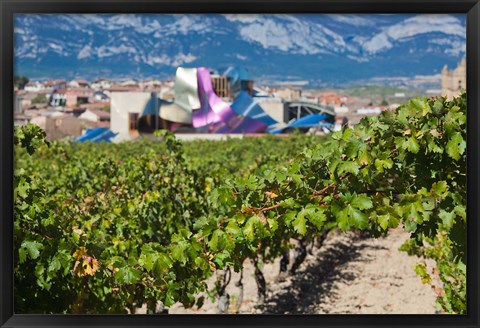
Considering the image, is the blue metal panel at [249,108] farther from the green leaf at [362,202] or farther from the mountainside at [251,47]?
the green leaf at [362,202]

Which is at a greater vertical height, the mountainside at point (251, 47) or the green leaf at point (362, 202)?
the mountainside at point (251, 47)

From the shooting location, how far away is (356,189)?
2.48m

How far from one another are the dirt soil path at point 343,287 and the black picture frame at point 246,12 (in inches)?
198

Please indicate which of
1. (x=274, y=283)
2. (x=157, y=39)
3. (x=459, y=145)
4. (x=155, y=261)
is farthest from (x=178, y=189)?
(x=157, y=39)

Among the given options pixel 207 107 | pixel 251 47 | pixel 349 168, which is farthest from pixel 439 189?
pixel 251 47

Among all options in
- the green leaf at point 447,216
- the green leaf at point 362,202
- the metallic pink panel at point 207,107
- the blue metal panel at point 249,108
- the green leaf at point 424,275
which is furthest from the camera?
the blue metal panel at point 249,108

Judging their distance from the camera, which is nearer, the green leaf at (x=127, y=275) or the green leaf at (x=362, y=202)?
the green leaf at (x=362, y=202)

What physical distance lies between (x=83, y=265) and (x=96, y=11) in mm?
1048

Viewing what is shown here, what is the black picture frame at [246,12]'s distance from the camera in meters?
2.40

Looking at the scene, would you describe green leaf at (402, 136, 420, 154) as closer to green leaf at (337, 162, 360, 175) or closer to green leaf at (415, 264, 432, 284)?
green leaf at (337, 162, 360, 175)

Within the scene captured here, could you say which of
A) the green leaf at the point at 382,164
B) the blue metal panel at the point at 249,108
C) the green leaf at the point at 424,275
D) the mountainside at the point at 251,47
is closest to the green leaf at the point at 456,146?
the green leaf at the point at 382,164

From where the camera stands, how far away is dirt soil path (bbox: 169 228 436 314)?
313 inches

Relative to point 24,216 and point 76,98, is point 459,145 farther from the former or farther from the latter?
point 76,98

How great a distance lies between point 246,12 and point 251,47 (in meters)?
103
